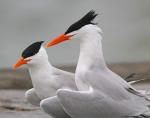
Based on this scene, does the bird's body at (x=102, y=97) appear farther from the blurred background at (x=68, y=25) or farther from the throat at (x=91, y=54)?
the blurred background at (x=68, y=25)

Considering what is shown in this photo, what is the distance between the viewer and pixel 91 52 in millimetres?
6914

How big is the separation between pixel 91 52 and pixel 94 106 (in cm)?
59

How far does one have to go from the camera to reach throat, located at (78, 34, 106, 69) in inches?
269

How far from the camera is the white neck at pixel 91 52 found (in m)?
6.82

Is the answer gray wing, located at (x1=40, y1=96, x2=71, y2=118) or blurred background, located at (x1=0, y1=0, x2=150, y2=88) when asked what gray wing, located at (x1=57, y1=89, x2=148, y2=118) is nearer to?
gray wing, located at (x1=40, y1=96, x2=71, y2=118)

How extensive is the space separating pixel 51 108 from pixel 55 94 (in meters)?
0.44

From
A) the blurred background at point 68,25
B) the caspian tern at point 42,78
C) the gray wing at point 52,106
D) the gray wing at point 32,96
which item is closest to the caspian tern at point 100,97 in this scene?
the gray wing at point 52,106

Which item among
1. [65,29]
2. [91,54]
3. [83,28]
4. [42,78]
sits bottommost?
[65,29]

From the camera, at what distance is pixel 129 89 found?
6715 mm

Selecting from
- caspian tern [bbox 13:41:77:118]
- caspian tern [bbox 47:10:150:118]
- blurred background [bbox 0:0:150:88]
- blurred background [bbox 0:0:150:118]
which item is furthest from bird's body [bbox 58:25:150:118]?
blurred background [bbox 0:0:150:88]

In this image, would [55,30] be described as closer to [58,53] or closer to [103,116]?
[58,53]

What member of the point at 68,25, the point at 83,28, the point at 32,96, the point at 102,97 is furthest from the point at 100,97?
the point at 68,25

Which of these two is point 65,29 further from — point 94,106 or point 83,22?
point 94,106

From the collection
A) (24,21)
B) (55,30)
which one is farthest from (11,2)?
(55,30)
